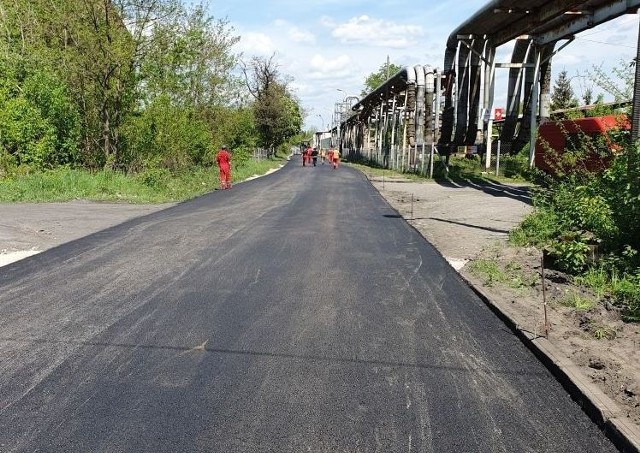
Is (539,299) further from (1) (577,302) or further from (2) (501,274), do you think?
(2) (501,274)

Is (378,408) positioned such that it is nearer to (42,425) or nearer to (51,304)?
(42,425)

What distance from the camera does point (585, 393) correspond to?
13.5 feet

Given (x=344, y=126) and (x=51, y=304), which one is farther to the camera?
(x=344, y=126)

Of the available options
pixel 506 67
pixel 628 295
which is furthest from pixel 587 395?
pixel 506 67

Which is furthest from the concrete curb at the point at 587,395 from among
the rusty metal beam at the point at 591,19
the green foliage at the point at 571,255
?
the rusty metal beam at the point at 591,19

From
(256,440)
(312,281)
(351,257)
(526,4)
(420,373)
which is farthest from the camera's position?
(526,4)

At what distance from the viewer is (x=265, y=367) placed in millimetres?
4637

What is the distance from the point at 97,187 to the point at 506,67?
20959 mm

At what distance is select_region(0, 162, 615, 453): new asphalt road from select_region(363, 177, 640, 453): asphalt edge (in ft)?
0.26

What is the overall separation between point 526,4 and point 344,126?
66.7 m

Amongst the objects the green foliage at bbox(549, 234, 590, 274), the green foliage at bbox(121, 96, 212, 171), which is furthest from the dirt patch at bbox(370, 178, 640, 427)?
the green foliage at bbox(121, 96, 212, 171)

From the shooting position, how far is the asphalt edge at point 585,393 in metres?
A: 3.55

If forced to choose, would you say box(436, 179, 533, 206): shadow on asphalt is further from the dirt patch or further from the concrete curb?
the concrete curb

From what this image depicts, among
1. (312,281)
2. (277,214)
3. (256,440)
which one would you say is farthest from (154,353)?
(277,214)
